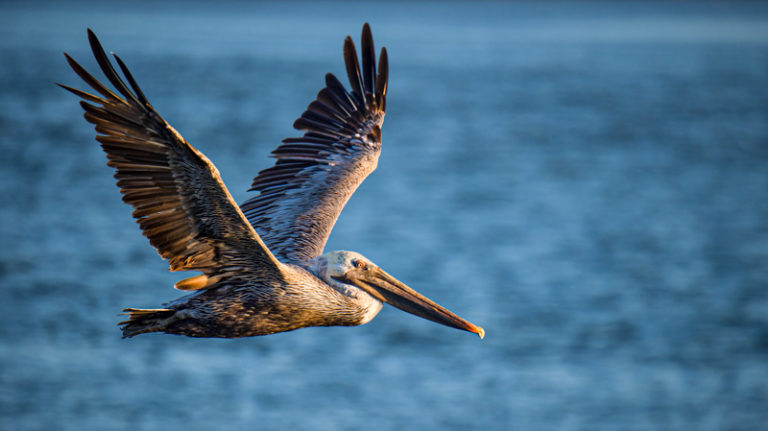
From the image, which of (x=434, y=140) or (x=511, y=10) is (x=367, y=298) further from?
(x=511, y=10)

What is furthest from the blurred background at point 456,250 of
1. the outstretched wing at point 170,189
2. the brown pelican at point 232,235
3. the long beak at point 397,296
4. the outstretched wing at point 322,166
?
the outstretched wing at point 170,189

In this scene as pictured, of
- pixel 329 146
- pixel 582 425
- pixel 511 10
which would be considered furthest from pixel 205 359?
pixel 511 10

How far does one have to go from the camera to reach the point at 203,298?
23.6 feet

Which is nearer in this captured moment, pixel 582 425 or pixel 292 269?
pixel 292 269

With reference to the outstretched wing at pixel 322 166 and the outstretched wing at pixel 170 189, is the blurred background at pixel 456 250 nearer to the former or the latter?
the outstretched wing at pixel 322 166

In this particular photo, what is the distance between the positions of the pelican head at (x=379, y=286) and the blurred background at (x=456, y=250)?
14902 millimetres

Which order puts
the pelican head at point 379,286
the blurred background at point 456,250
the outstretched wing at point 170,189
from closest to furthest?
the outstretched wing at point 170,189
the pelican head at point 379,286
the blurred background at point 456,250

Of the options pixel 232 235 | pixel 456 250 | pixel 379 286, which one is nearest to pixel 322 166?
pixel 379 286

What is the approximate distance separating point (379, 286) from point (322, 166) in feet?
5.93

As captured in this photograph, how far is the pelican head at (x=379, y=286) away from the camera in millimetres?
7441

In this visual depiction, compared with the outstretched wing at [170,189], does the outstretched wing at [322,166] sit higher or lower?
higher

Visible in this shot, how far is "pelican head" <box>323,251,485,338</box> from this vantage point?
7441mm

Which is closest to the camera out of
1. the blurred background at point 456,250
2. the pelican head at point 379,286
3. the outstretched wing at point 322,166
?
the pelican head at point 379,286

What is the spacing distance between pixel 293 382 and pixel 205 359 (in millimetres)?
2882
